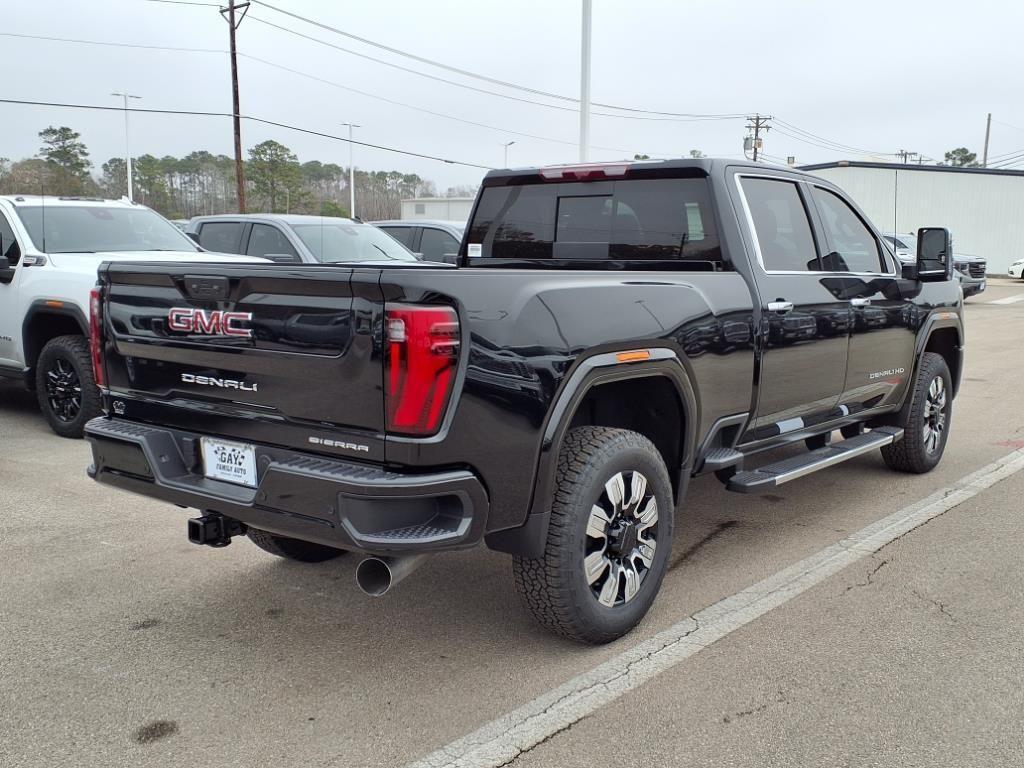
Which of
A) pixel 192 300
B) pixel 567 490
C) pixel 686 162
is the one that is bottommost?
pixel 567 490

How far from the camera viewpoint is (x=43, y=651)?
3.63 metres

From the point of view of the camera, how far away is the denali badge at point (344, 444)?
10.0 feet

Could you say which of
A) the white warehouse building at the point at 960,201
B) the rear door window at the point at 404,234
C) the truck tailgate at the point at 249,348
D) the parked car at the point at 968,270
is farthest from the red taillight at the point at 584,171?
the white warehouse building at the point at 960,201

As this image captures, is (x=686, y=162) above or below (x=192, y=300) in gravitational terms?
above

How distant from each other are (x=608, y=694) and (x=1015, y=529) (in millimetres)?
3094

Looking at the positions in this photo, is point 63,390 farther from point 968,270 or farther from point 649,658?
point 968,270

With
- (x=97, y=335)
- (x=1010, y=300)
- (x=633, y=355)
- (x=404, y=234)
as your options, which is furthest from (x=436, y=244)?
(x=1010, y=300)

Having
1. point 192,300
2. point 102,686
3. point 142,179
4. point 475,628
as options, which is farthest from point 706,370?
point 142,179

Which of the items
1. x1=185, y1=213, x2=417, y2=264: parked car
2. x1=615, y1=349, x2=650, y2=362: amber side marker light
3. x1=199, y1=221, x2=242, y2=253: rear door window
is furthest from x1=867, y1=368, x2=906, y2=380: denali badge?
x1=199, y1=221, x2=242, y2=253: rear door window

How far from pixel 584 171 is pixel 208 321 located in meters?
2.32

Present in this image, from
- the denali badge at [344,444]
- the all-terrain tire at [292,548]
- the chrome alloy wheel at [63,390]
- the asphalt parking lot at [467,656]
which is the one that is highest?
the denali badge at [344,444]

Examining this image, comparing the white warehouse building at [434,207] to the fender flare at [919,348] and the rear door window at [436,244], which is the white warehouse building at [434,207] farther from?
the fender flare at [919,348]

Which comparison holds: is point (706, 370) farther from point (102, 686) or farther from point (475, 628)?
point (102, 686)

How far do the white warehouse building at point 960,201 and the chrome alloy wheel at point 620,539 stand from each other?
4098 cm
